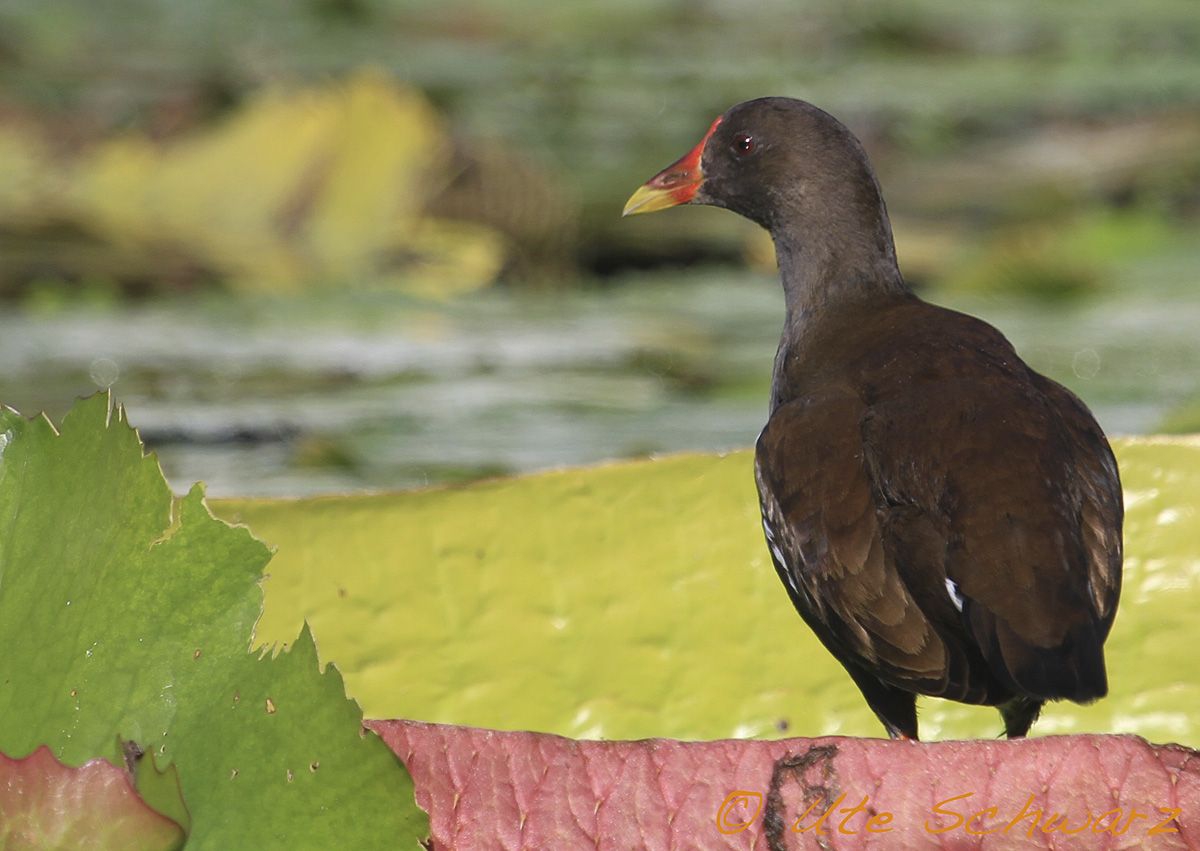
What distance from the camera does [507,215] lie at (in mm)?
3098

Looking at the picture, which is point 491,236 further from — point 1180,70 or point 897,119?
point 1180,70

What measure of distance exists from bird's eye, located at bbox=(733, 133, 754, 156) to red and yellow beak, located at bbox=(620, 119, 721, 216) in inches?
1.5

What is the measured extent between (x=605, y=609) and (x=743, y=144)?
0.73m

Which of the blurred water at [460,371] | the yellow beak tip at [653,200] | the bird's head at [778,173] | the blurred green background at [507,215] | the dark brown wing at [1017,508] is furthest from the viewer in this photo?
the blurred green background at [507,215]

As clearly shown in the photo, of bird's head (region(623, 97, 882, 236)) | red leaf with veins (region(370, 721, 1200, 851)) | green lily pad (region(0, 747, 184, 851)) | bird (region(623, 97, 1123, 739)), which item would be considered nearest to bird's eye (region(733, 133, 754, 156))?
bird's head (region(623, 97, 882, 236))

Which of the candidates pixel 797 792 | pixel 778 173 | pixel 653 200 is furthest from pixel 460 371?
pixel 797 792

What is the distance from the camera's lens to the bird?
0.90 metres

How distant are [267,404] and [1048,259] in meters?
1.22

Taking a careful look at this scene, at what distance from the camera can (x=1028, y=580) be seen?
0.91 m

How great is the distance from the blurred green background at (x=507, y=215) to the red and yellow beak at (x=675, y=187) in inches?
13.2

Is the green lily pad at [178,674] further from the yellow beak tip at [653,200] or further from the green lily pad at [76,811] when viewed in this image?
the yellow beak tip at [653,200]

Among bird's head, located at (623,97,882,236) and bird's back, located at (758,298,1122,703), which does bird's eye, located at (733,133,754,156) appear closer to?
bird's head, located at (623,97,882,236)

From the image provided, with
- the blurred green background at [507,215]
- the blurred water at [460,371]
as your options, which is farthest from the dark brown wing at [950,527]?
the blurred water at [460,371]

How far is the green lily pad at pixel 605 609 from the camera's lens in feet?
3.01
